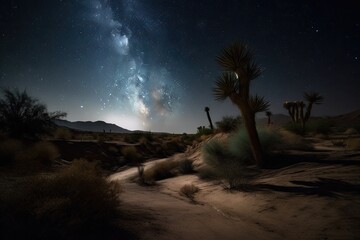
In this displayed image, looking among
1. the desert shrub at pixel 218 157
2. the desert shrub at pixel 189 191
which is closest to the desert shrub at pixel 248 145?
the desert shrub at pixel 218 157

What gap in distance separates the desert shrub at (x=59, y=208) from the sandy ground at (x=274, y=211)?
0.58m

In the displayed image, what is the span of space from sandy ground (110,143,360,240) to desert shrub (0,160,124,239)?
578mm

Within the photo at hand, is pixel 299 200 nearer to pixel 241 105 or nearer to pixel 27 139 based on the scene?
pixel 241 105

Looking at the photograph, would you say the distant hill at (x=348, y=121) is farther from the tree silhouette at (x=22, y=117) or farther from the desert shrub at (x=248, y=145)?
the tree silhouette at (x=22, y=117)

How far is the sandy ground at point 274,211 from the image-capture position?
3879 millimetres

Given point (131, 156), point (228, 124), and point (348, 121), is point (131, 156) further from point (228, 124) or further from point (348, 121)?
point (348, 121)

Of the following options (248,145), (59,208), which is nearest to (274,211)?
(59,208)

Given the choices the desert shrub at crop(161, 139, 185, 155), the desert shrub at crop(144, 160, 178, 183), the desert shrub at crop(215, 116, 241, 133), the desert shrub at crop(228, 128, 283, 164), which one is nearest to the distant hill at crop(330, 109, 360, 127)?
the desert shrub at crop(215, 116, 241, 133)

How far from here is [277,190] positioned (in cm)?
654

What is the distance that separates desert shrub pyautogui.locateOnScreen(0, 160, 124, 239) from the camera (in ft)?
9.87

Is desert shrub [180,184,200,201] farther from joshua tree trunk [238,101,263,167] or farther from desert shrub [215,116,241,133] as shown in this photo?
desert shrub [215,116,241,133]

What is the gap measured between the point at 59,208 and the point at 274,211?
4.43 metres

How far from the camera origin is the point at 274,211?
531 centimetres

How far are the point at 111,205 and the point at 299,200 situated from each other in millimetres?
4283
